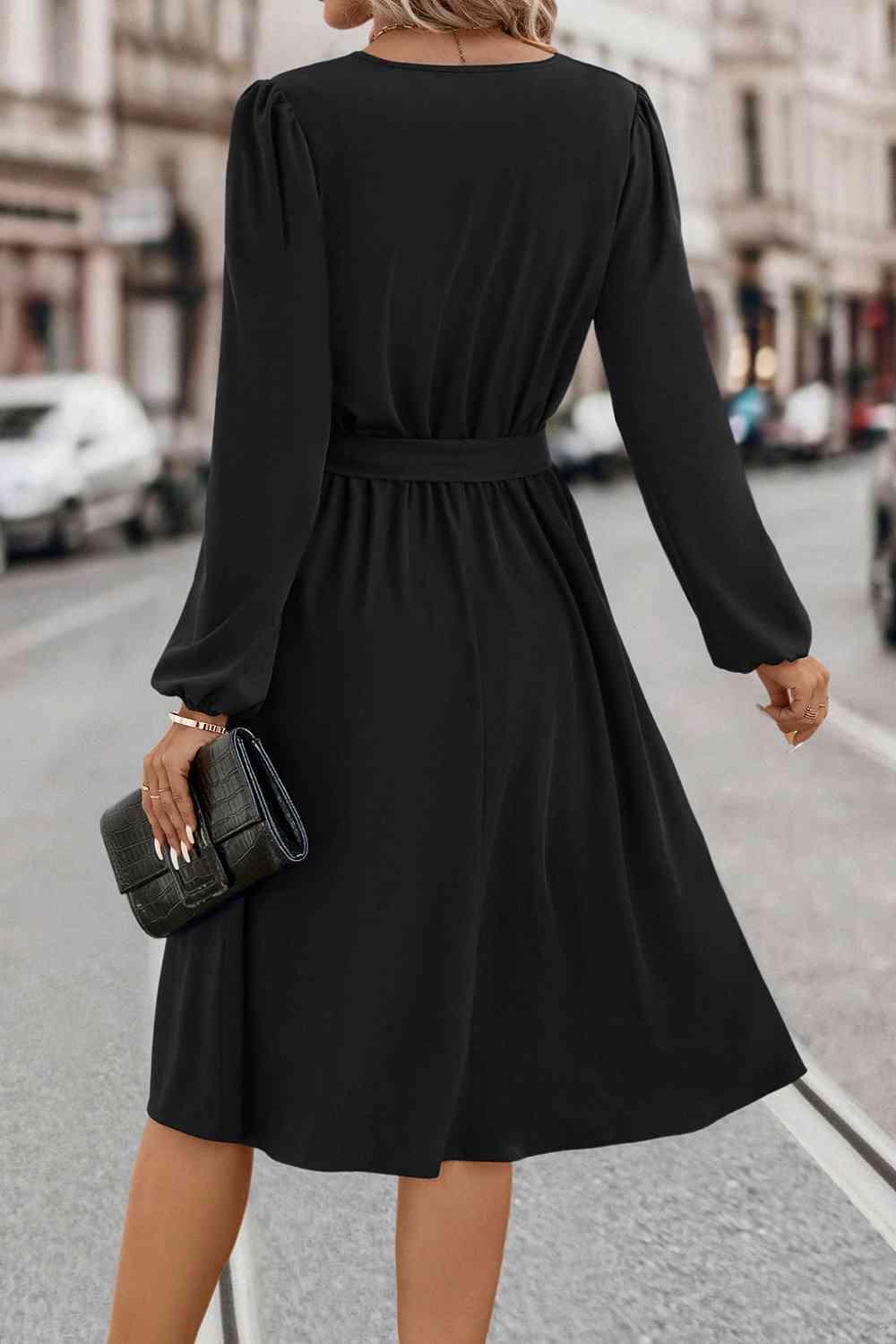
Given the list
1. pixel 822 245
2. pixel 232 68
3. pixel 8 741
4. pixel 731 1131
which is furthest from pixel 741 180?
pixel 731 1131

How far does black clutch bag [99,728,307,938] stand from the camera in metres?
2.40

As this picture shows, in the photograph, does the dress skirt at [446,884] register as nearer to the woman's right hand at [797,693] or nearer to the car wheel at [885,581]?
the woman's right hand at [797,693]

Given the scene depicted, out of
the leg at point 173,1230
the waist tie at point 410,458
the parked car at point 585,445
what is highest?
the waist tie at point 410,458

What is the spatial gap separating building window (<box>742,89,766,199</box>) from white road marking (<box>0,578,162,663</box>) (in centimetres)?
4717

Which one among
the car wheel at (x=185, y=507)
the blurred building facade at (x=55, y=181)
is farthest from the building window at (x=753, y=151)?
the car wheel at (x=185, y=507)

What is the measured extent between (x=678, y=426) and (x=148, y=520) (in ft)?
66.8

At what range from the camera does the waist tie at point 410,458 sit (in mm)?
2486

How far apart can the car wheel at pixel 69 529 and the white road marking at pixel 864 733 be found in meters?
11.5

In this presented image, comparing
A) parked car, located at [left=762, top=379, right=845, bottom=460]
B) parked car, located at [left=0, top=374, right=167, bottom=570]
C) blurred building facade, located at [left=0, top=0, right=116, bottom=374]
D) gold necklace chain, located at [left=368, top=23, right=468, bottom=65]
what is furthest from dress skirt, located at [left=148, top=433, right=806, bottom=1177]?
parked car, located at [left=762, top=379, right=845, bottom=460]

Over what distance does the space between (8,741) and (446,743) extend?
6.94 metres

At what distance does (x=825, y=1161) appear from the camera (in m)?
3.78

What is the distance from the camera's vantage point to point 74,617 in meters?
14.6

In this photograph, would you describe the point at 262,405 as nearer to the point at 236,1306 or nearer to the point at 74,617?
the point at 236,1306

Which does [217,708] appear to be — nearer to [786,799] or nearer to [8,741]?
[786,799]
